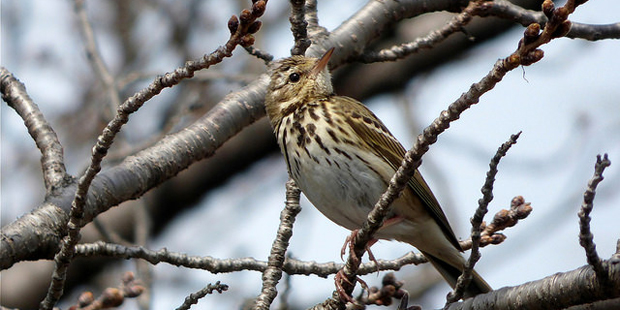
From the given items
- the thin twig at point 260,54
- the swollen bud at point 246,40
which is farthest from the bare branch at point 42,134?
the swollen bud at point 246,40

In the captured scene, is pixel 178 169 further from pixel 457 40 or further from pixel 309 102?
pixel 457 40

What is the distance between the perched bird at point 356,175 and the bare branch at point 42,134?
1329 millimetres

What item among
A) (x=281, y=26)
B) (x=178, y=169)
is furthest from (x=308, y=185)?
(x=281, y=26)

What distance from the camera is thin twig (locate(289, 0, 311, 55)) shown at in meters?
4.52

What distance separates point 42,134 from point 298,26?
1541mm

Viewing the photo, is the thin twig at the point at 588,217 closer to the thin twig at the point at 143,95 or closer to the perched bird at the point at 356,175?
the thin twig at the point at 143,95

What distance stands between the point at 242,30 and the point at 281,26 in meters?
7.40

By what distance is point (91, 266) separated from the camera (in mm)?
8188

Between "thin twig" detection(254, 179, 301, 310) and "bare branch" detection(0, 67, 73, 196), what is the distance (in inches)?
45.1

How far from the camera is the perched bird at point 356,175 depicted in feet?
15.5

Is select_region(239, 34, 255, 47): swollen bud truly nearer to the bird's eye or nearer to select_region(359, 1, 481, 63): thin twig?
select_region(359, 1, 481, 63): thin twig

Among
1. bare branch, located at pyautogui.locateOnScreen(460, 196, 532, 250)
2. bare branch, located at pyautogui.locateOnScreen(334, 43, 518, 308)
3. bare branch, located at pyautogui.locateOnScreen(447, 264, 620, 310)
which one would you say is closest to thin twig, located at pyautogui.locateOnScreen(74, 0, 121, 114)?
bare branch, located at pyautogui.locateOnScreen(460, 196, 532, 250)

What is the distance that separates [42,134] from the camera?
4477 millimetres

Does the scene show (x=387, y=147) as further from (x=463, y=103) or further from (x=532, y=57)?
(x=532, y=57)
